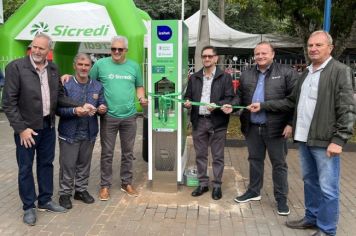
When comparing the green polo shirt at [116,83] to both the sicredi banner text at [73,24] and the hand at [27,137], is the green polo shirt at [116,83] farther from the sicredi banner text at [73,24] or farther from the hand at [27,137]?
the sicredi banner text at [73,24]

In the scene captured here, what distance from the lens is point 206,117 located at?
16.9 ft

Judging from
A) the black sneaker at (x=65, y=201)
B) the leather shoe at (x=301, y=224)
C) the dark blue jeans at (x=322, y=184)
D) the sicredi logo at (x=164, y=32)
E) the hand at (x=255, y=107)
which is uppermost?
the sicredi logo at (x=164, y=32)

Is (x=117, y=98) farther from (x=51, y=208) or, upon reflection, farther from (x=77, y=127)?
(x=51, y=208)

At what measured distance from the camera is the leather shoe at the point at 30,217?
14.2 ft

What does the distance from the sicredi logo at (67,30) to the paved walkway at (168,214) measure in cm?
535

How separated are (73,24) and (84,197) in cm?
668

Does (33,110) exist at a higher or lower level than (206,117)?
higher

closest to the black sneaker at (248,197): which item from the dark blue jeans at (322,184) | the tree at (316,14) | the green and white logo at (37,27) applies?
the dark blue jeans at (322,184)

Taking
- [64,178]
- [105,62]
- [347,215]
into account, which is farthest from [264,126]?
[64,178]

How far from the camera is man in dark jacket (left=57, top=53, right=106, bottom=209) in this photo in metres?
4.76

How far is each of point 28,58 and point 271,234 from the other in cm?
304

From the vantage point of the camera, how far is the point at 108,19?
34.4ft

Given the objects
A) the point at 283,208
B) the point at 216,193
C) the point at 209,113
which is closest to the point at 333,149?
the point at 283,208

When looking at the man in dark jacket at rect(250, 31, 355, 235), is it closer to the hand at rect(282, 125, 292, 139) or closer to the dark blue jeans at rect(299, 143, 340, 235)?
the dark blue jeans at rect(299, 143, 340, 235)
